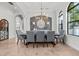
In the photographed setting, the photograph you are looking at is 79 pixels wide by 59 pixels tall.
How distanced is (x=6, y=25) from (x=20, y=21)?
273 centimetres

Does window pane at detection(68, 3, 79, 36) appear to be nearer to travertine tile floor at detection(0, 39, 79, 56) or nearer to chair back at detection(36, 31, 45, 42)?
travertine tile floor at detection(0, 39, 79, 56)

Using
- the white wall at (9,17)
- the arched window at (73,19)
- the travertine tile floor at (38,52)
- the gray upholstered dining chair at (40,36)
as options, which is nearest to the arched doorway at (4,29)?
the white wall at (9,17)

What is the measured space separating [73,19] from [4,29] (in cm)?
598

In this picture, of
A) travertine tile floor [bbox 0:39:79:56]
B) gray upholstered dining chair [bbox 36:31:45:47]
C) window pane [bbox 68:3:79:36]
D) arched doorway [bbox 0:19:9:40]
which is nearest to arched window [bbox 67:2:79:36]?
window pane [bbox 68:3:79:36]

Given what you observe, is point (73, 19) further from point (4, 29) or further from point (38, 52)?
point (4, 29)

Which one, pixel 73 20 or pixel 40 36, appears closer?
pixel 73 20

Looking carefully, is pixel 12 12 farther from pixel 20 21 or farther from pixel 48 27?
pixel 48 27

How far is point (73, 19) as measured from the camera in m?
7.96

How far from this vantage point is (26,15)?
12461 mm

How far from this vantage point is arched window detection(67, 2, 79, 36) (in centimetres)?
737

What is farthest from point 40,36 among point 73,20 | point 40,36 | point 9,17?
point 9,17

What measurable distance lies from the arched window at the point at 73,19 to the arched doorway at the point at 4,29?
5173mm

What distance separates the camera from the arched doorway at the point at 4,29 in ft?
36.6

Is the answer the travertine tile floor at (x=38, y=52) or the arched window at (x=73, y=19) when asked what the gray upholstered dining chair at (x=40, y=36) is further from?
the arched window at (x=73, y=19)
